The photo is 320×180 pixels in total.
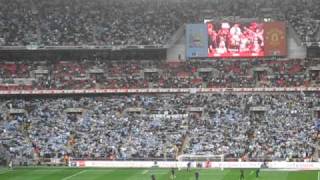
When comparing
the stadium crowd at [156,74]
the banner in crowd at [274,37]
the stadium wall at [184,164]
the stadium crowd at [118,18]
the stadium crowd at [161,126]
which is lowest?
the stadium wall at [184,164]

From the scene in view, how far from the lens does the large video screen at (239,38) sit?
7394 cm

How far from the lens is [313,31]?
245 feet

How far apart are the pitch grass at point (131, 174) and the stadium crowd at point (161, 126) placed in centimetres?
402

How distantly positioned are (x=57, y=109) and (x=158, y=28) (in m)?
15.8

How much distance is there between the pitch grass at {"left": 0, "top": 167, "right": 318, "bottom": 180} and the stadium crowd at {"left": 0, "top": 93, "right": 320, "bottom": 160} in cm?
402

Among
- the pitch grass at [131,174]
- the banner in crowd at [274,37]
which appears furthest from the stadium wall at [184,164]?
the banner in crowd at [274,37]

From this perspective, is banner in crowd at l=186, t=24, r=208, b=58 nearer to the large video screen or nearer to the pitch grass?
the large video screen

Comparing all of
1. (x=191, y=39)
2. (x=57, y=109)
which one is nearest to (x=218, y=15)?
(x=191, y=39)

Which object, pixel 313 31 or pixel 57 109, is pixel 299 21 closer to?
pixel 313 31

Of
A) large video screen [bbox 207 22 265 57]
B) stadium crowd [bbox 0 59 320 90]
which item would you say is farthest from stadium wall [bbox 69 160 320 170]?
large video screen [bbox 207 22 265 57]

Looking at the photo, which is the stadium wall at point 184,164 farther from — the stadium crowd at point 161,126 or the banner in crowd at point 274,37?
the banner in crowd at point 274,37

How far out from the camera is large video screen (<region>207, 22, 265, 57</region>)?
7394 cm

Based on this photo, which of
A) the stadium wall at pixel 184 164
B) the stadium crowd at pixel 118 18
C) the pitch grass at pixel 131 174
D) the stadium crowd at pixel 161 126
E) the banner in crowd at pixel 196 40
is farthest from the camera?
the stadium crowd at pixel 118 18

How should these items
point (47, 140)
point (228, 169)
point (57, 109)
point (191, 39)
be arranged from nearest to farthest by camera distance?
1. point (228, 169)
2. point (47, 140)
3. point (57, 109)
4. point (191, 39)
